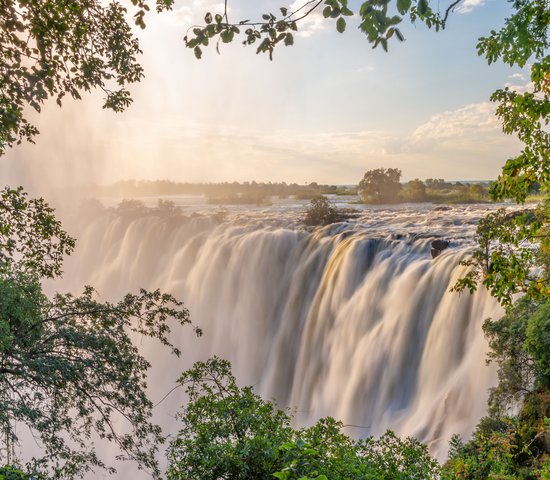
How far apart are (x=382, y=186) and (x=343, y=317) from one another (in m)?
22.4

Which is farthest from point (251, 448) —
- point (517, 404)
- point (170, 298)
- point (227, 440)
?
point (517, 404)

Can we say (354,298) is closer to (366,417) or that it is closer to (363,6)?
(366,417)

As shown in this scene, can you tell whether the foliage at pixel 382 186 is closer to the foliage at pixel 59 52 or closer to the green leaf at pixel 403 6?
the foliage at pixel 59 52

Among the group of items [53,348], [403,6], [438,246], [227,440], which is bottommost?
[227,440]

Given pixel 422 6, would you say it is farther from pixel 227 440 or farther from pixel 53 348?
pixel 53 348

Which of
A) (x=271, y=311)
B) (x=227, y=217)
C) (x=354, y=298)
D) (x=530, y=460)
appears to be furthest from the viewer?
(x=227, y=217)

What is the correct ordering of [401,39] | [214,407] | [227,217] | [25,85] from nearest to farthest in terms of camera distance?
[401,39] < [25,85] < [214,407] < [227,217]

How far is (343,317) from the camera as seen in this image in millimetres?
19062

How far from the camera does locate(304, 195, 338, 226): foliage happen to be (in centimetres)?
2712

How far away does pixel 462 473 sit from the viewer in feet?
24.1

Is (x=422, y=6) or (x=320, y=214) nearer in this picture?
(x=422, y=6)

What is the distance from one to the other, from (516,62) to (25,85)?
18.6ft

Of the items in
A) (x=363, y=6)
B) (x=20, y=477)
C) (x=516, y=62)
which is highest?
(x=516, y=62)

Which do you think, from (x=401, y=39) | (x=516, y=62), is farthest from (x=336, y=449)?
(x=516, y=62)
